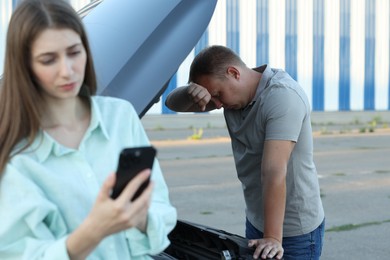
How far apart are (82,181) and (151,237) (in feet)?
0.70

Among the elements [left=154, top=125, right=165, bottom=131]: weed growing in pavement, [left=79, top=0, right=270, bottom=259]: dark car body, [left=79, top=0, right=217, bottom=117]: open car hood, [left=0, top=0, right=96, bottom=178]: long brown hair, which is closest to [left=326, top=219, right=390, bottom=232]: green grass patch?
[left=79, top=0, right=270, bottom=259]: dark car body

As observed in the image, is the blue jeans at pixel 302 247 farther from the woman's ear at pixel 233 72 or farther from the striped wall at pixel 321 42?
the striped wall at pixel 321 42

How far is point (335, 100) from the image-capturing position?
2505cm

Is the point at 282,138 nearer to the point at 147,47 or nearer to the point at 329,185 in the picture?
the point at 147,47

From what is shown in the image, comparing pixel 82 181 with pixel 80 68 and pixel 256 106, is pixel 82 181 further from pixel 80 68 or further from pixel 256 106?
pixel 256 106

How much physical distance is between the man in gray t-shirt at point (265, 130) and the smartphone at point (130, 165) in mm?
1235

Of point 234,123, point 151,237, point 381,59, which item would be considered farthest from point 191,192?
point 381,59

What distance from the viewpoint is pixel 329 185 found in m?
9.62

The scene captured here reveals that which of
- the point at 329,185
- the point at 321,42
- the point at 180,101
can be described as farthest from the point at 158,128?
the point at 180,101

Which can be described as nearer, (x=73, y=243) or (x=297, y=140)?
(x=73, y=243)

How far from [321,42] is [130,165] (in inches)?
941

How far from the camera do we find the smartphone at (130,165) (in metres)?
1.27

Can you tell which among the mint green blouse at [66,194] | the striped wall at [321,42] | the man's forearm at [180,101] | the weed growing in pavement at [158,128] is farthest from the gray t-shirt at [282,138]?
the striped wall at [321,42]

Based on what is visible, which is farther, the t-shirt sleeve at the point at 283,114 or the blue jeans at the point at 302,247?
the blue jeans at the point at 302,247
